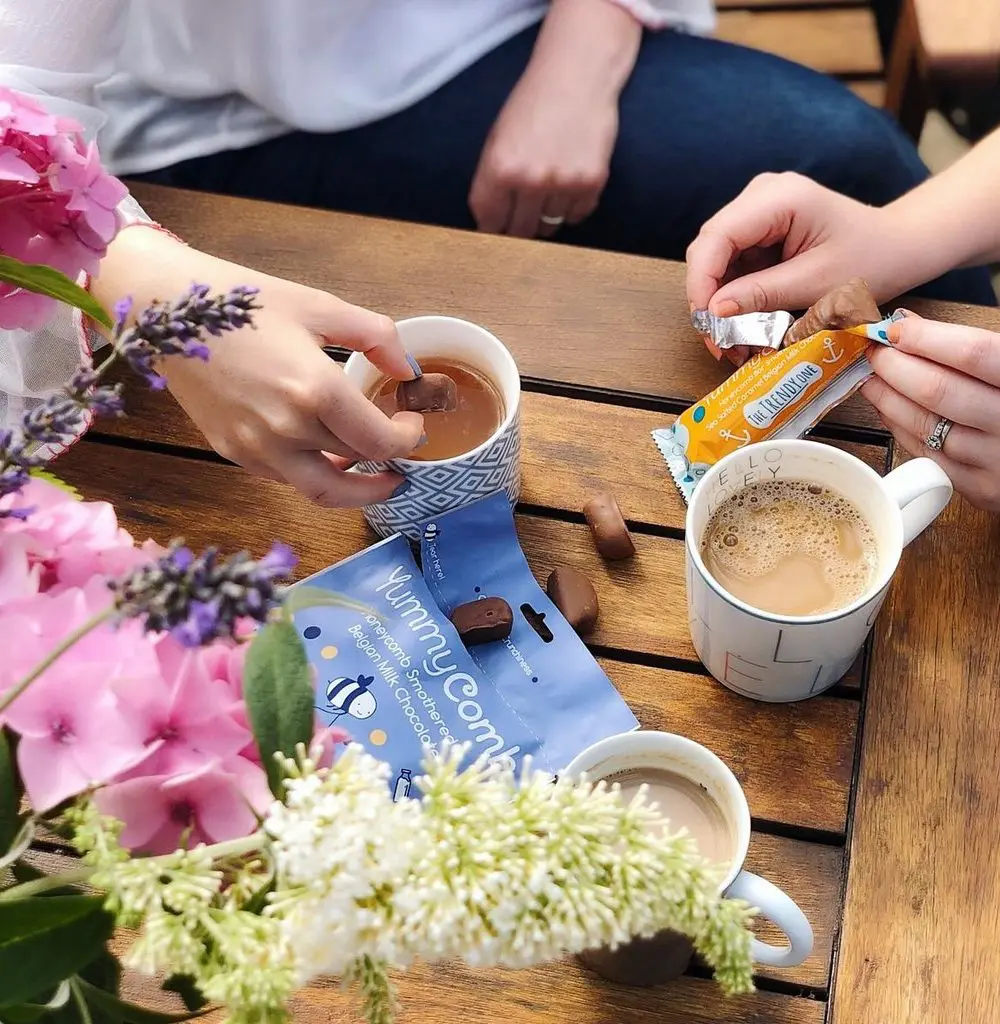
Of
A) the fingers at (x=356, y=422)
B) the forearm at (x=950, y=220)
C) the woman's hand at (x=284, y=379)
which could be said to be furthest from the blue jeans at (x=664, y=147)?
the fingers at (x=356, y=422)

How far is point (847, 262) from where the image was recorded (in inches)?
35.0

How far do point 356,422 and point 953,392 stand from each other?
1.40 feet

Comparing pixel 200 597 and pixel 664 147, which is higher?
pixel 200 597

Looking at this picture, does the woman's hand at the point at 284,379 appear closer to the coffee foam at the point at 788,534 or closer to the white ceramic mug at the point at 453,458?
the white ceramic mug at the point at 453,458

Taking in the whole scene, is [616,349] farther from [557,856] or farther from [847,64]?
[847,64]

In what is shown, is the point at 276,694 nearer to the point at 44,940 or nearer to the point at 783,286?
the point at 44,940

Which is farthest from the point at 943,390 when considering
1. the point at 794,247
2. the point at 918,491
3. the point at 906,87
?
the point at 906,87

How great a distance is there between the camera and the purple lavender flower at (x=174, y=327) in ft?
1.29

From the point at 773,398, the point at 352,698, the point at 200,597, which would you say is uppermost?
the point at 200,597

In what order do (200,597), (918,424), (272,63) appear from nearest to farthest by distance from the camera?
1. (200,597)
2. (918,424)
3. (272,63)

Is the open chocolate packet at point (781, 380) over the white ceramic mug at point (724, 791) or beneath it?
over

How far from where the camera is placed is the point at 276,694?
394 millimetres

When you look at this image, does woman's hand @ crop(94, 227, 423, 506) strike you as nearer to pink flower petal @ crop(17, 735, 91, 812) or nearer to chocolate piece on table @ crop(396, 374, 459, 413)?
chocolate piece on table @ crop(396, 374, 459, 413)

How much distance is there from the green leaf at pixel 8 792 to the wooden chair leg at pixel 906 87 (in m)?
1.34
